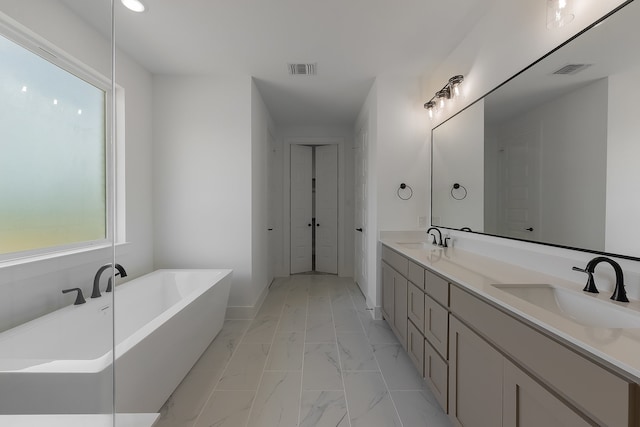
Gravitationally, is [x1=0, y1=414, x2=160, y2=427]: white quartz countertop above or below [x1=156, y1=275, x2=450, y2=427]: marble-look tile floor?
above

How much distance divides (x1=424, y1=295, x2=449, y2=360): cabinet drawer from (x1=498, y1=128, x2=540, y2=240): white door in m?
0.67

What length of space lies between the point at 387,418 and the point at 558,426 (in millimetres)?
984

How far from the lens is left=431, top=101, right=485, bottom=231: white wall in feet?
6.77

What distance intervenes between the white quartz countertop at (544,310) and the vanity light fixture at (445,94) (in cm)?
150

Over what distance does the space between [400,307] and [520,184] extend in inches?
49.2

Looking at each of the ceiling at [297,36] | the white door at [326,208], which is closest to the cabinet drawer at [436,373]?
the ceiling at [297,36]

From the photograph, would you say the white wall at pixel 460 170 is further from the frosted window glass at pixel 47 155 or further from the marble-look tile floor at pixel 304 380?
the frosted window glass at pixel 47 155

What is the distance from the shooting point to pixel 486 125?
77.3 inches

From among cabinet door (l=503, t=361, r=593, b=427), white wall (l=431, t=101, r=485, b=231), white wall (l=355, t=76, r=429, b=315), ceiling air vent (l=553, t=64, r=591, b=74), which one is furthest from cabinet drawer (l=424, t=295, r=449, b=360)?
ceiling air vent (l=553, t=64, r=591, b=74)

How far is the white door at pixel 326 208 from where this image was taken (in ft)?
15.6

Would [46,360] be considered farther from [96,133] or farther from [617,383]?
[617,383]

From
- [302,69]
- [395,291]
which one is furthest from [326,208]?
[395,291]

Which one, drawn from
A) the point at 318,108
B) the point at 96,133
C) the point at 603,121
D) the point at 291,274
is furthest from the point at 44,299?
the point at 291,274

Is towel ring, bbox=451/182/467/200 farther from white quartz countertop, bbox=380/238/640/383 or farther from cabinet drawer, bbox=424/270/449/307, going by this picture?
cabinet drawer, bbox=424/270/449/307
